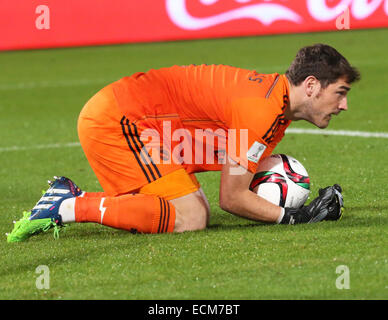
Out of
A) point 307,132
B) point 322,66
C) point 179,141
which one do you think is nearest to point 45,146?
point 307,132

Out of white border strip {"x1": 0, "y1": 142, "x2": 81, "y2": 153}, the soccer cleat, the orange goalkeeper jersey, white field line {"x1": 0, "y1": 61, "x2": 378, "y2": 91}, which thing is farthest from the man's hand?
white field line {"x1": 0, "y1": 61, "x2": 378, "y2": 91}

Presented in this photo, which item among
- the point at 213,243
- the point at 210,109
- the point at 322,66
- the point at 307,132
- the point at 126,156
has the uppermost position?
the point at 322,66

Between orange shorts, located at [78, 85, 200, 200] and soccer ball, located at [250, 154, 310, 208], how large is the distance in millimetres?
463

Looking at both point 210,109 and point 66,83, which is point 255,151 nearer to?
point 210,109

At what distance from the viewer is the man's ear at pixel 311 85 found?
544cm

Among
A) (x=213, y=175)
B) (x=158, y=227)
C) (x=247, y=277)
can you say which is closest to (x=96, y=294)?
(x=247, y=277)

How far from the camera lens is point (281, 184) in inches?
231

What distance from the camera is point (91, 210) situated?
5.61 meters

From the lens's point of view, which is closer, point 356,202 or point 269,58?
point 356,202

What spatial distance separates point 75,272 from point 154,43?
1317 cm

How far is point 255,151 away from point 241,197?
310 mm

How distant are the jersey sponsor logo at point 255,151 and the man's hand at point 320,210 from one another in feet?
1.65

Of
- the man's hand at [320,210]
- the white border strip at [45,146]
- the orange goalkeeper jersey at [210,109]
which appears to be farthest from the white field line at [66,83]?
the man's hand at [320,210]
